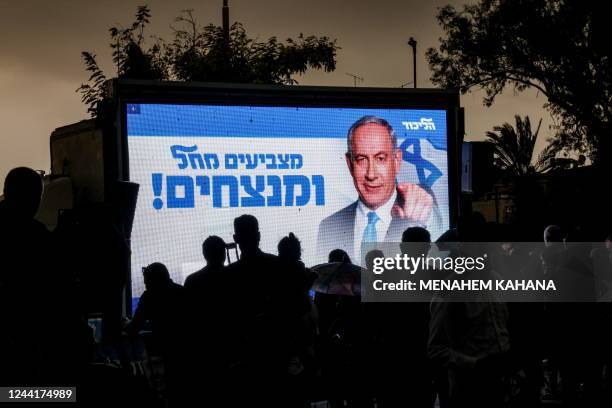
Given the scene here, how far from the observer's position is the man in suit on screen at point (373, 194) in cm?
1116

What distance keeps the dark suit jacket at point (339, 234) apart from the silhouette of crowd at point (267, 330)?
49cm

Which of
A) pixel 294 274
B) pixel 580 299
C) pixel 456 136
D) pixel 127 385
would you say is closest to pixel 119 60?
pixel 456 136

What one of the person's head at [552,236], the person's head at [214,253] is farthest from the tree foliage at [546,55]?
the person's head at [214,253]

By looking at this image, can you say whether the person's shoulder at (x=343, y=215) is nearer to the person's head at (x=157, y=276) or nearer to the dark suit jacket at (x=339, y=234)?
the dark suit jacket at (x=339, y=234)

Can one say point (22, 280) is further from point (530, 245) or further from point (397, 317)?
point (530, 245)

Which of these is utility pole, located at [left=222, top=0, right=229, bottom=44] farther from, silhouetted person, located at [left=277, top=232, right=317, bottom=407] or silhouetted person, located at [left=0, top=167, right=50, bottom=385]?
silhouetted person, located at [left=0, top=167, right=50, bottom=385]

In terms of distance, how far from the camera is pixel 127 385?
5305 mm

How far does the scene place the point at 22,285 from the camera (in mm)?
4836

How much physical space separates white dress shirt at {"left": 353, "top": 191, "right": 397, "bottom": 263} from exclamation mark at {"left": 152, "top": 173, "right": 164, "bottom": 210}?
7.08ft

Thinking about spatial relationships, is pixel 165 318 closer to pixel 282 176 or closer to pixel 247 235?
pixel 247 235

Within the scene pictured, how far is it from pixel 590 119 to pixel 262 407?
23.1m

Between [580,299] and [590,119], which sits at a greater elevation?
[590,119]

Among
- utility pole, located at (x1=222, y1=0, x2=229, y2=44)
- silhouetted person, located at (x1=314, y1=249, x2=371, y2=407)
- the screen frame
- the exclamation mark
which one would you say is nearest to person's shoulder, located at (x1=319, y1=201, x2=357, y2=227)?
the screen frame

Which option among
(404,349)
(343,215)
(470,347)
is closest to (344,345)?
(404,349)
